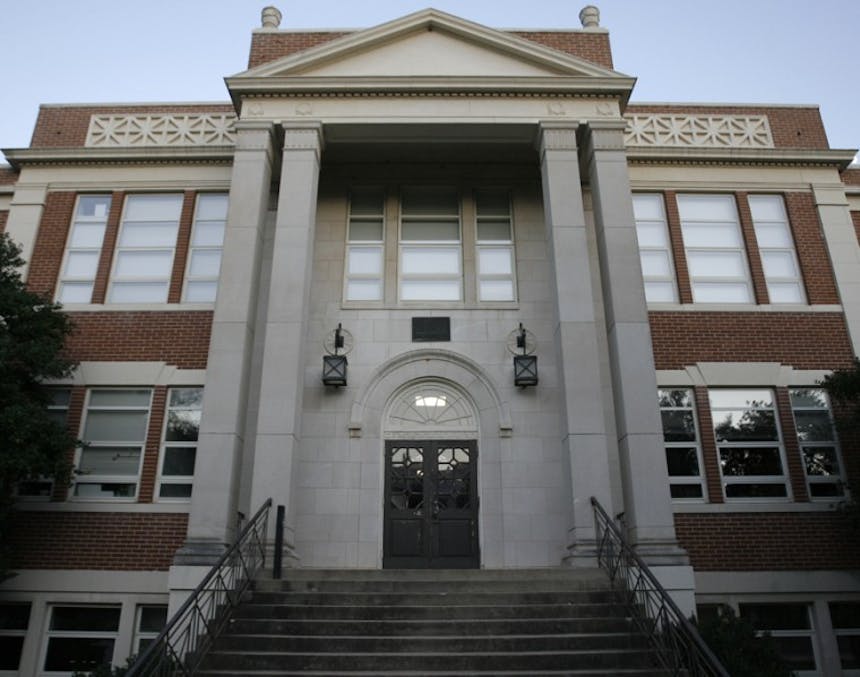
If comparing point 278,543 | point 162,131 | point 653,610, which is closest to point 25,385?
point 278,543

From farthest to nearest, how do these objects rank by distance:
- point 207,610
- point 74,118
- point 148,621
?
point 74,118, point 148,621, point 207,610

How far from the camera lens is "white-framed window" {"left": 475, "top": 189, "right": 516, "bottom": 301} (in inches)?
582

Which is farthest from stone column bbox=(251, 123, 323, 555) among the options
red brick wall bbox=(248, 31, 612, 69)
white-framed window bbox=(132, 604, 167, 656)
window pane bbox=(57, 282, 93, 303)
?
window pane bbox=(57, 282, 93, 303)

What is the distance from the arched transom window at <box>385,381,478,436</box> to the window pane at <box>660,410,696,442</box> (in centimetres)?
356

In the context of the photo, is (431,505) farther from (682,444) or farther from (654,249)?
(654,249)

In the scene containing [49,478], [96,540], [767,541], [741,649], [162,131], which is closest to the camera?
[741,649]

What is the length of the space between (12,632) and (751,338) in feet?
46.8

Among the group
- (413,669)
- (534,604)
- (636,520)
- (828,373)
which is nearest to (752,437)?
(828,373)

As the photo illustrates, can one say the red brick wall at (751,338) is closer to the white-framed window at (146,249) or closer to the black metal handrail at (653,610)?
the black metal handrail at (653,610)

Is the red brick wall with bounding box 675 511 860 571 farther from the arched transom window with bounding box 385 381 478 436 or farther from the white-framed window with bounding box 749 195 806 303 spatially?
the white-framed window with bounding box 749 195 806 303

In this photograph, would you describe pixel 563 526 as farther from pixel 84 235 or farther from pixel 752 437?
pixel 84 235

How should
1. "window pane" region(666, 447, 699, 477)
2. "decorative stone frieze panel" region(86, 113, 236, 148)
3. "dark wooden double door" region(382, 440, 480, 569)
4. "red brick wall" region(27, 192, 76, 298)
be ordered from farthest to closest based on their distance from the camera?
"decorative stone frieze panel" region(86, 113, 236, 148)
"red brick wall" region(27, 192, 76, 298)
"window pane" region(666, 447, 699, 477)
"dark wooden double door" region(382, 440, 480, 569)

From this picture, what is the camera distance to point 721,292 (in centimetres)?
1475

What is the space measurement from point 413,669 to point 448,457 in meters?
5.48
